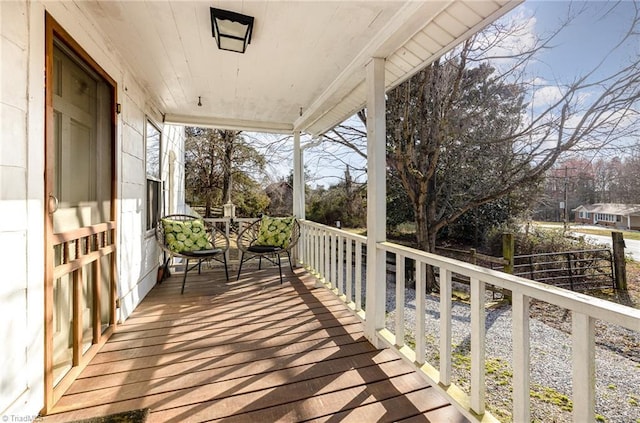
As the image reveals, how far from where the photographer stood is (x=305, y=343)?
7.36ft

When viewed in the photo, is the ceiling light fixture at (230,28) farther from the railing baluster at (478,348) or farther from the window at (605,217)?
the window at (605,217)

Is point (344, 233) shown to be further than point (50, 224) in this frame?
Yes

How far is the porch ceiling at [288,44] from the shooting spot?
5.92 ft

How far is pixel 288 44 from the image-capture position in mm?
2295

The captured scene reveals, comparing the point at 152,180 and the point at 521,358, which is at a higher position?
the point at 152,180

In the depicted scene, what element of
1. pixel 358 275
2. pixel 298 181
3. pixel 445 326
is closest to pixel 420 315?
pixel 445 326

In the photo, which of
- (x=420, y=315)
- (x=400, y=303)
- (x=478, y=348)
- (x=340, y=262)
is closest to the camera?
(x=478, y=348)

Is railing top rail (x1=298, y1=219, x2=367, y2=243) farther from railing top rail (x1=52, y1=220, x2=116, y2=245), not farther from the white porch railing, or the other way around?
railing top rail (x1=52, y1=220, x2=116, y2=245)

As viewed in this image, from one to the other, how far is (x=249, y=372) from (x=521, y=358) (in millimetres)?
1515

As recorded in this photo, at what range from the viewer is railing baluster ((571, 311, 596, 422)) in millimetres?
951

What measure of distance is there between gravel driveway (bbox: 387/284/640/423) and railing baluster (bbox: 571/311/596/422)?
4.88ft

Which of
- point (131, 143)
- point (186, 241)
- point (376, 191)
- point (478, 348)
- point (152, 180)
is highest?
point (131, 143)

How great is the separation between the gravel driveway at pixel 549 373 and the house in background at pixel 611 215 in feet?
3.56

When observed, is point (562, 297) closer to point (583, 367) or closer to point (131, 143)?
point (583, 367)
